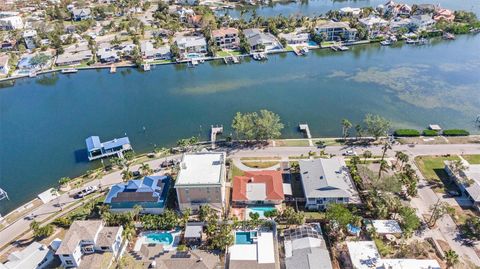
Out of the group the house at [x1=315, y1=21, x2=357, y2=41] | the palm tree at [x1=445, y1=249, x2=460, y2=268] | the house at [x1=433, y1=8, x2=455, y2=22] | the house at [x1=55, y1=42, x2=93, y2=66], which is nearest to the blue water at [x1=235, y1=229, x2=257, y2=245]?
the palm tree at [x1=445, y1=249, x2=460, y2=268]

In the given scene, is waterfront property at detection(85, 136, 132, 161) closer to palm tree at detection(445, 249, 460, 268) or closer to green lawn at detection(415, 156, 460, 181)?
green lawn at detection(415, 156, 460, 181)

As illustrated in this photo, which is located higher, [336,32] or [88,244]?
[336,32]

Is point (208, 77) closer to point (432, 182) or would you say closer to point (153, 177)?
point (153, 177)

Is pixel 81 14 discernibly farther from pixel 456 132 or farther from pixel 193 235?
pixel 456 132

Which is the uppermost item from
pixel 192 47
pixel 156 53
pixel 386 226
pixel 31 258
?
pixel 192 47

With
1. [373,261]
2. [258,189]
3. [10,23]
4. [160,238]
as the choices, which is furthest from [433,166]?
[10,23]

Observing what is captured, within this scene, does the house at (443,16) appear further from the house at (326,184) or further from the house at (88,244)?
the house at (88,244)
